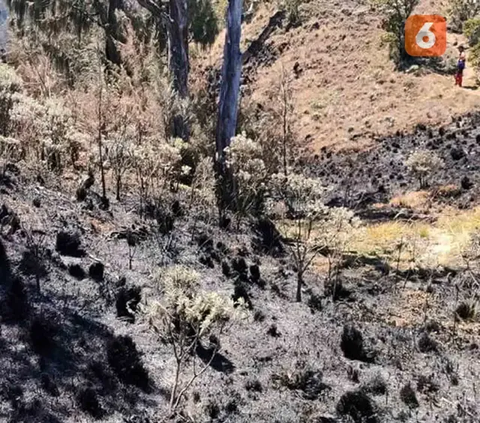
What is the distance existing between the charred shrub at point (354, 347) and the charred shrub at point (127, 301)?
215 centimetres

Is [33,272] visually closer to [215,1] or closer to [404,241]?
[404,241]

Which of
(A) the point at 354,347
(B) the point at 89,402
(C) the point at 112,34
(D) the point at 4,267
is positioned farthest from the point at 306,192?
(C) the point at 112,34

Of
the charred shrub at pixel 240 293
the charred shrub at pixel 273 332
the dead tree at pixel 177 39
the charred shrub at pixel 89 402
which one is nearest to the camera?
the charred shrub at pixel 89 402

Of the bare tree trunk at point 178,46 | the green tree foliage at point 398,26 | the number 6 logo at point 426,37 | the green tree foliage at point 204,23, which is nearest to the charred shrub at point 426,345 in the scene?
the bare tree trunk at point 178,46

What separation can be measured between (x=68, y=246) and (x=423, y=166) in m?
8.79

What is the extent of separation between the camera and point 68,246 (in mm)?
7008

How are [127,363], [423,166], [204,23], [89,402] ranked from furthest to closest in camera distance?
[204,23] < [423,166] < [127,363] < [89,402]

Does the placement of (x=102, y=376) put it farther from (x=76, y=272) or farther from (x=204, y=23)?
(x=204, y=23)

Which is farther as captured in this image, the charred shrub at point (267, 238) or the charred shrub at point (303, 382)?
the charred shrub at point (267, 238)

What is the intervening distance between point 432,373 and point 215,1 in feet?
100

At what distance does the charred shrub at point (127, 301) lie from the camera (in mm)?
6020

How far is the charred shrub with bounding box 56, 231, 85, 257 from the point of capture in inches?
274

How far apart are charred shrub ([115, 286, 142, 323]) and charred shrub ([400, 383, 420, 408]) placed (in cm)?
258

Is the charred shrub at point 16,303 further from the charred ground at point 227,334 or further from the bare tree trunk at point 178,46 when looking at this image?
the bare tree trunk at point 178,46
